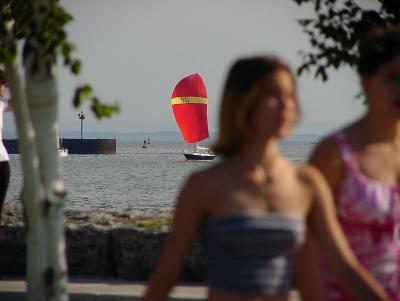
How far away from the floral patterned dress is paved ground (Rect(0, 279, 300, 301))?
5037 millimetres

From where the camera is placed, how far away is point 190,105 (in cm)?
7081

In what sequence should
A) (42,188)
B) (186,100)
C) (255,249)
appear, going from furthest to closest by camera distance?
(186,100) < (42,188) < (255,249)

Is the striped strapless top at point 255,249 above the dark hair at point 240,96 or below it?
below

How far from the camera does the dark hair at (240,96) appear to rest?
2920 mm

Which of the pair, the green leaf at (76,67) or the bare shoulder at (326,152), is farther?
the green leaf at (76,67)

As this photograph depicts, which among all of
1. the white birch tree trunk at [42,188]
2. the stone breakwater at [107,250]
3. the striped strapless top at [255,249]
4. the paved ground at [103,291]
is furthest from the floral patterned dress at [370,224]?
the stone breakwater at [107,250]

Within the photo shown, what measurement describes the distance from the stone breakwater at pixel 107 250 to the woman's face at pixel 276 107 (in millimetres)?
6398

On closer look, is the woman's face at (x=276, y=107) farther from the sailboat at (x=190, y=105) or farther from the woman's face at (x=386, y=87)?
the sailboat at (x=190, y=105)

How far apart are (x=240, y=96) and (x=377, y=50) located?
27.9 inches

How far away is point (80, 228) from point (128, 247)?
501 millimetres

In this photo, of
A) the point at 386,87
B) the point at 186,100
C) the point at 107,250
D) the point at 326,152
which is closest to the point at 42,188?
the point at 326,152

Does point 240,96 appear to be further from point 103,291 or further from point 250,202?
point 103,291

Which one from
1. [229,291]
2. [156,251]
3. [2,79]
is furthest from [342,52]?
[229,291]

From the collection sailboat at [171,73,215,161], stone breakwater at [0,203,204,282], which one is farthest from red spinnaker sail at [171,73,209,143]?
stone breakwater at [0,203,204,282]
